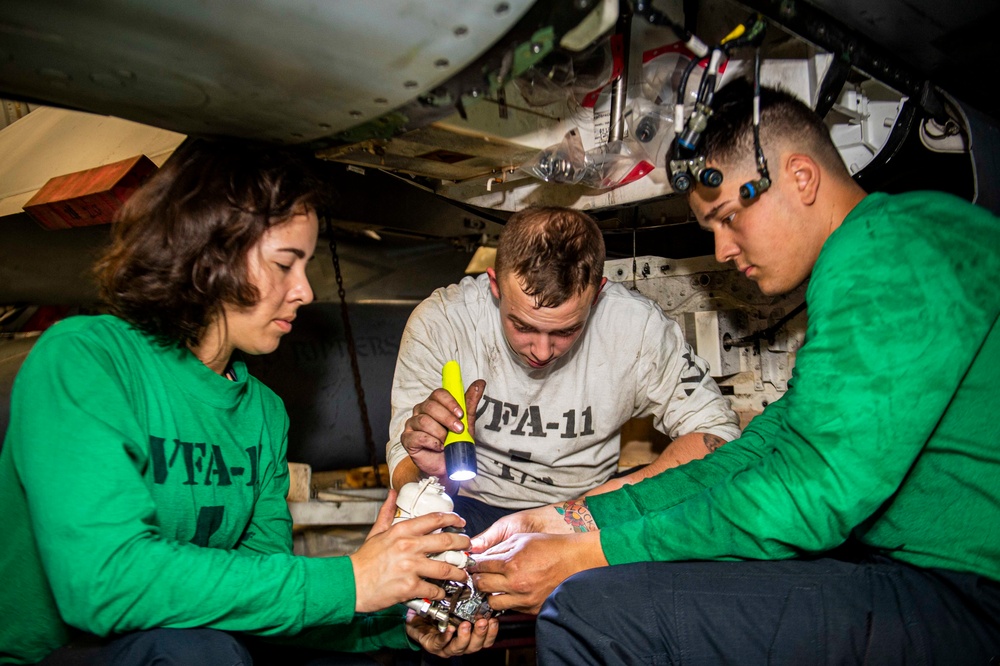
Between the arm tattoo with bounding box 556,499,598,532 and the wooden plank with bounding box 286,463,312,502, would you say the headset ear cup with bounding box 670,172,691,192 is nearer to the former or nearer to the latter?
the arm tattoo with bounding box 556,499,598,532

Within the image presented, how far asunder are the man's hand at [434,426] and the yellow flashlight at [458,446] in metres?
0.02

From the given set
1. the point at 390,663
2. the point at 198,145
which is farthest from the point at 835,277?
the point at 390,663

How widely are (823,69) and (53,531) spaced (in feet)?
6.73

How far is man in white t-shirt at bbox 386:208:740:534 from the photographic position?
7.82ft

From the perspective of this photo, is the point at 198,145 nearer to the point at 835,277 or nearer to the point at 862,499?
the point at 835,277

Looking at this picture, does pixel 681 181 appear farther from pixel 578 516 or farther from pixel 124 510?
pixel 124 510

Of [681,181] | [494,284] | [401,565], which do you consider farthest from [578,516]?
[681,181]

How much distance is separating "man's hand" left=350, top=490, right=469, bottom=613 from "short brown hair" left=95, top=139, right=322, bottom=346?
0.62m

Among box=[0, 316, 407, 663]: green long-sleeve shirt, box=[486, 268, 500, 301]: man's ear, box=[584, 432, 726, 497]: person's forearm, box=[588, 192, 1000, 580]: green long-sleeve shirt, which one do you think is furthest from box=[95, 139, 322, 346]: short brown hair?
box=[584, 432, 726, 497]: person's forearm

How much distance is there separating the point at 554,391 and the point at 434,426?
670 mm

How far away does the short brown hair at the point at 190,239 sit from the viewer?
1474 millimetres

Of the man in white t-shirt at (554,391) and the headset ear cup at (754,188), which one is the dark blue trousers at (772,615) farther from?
the man in white t-shirt at (554,391)

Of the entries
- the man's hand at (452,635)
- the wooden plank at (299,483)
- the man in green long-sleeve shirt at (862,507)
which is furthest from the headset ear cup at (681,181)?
the wooden plank at (299,483)

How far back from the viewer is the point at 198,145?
161cm
